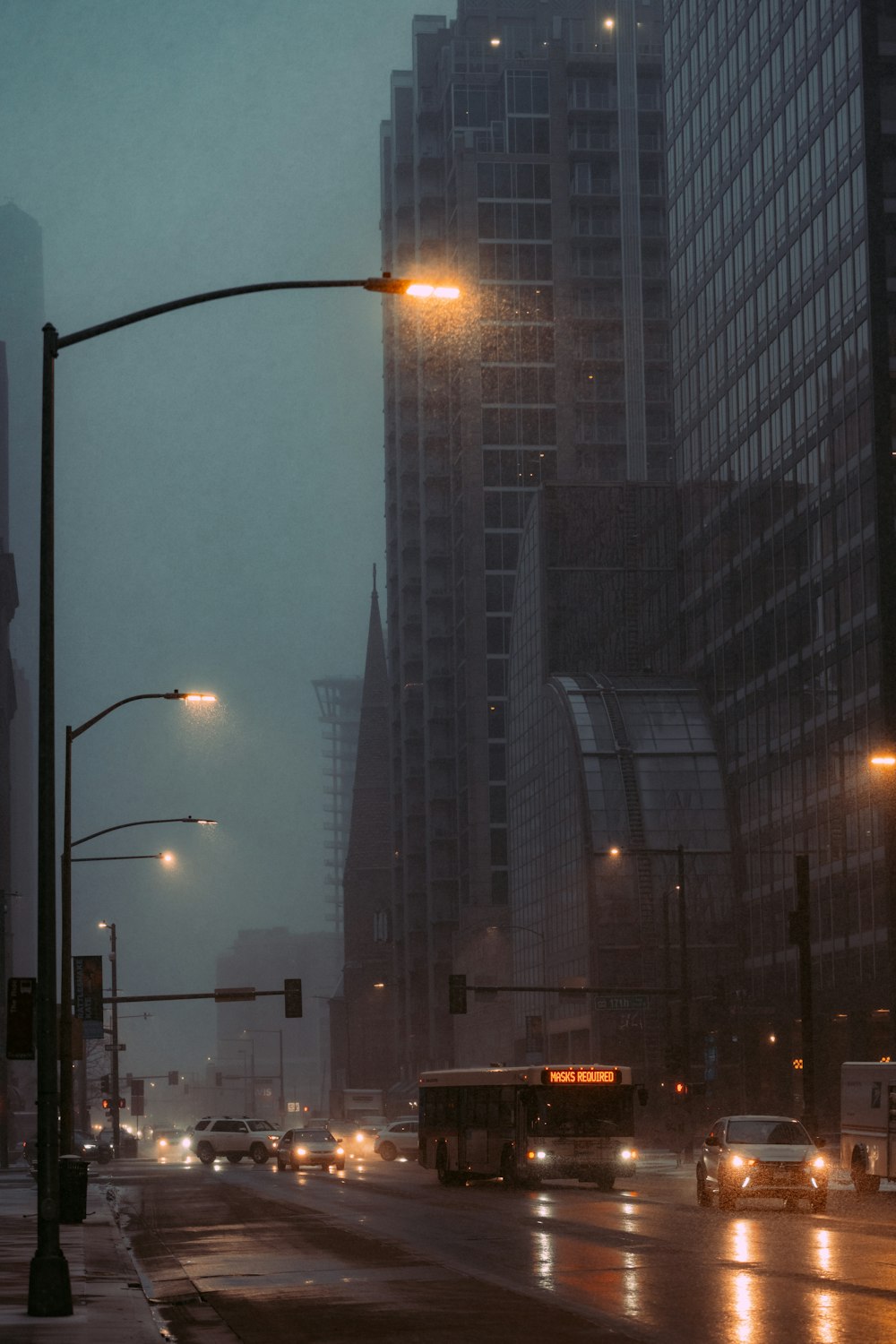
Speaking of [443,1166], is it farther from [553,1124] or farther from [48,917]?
[48,917]

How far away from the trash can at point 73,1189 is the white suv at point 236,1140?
4406 centimetres

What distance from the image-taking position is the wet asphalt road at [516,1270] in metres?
16.7

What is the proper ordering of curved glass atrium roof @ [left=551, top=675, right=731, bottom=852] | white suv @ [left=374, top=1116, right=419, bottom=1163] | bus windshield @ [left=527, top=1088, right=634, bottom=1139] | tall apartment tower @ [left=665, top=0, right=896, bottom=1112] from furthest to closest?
curved glass atrium roof @ [left=551, top=675, right=731, bottom=852] < white suv @ [left=374, top=1116, right=419, bottom=1163] < tall apartment tower @ [left=665, top=0, right=896, bottom=1112] < bus windshield @ [left=527, top=1088, right=634, bottom=1139]

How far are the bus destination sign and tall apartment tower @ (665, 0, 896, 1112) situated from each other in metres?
30.4

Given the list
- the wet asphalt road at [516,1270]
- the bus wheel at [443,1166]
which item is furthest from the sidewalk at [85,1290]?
the bus wheel at [443,1166]

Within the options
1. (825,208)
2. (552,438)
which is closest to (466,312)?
(552,438)

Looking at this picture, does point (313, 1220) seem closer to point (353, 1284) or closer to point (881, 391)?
point (353, 1284)

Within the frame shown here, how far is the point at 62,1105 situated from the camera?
40844 millimetres

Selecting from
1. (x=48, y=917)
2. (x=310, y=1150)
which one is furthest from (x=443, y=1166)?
(x=48, y=917)

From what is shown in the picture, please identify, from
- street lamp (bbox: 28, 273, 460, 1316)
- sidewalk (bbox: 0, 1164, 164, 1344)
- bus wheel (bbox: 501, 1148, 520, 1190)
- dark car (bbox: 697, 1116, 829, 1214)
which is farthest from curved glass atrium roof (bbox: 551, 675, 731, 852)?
street lamp (bbox: 28, 273, 460, 1316)

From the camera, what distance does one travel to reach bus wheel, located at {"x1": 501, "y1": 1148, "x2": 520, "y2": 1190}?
46.3 metres

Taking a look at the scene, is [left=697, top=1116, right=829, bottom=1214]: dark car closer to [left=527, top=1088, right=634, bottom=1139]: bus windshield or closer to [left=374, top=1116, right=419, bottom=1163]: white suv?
[left=527, top=1088, right=634, bottom=1139]: bus windshield

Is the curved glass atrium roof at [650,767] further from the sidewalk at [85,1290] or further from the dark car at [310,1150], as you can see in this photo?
the sidewalk at [85,1290]

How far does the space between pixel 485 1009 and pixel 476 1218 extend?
103 m
